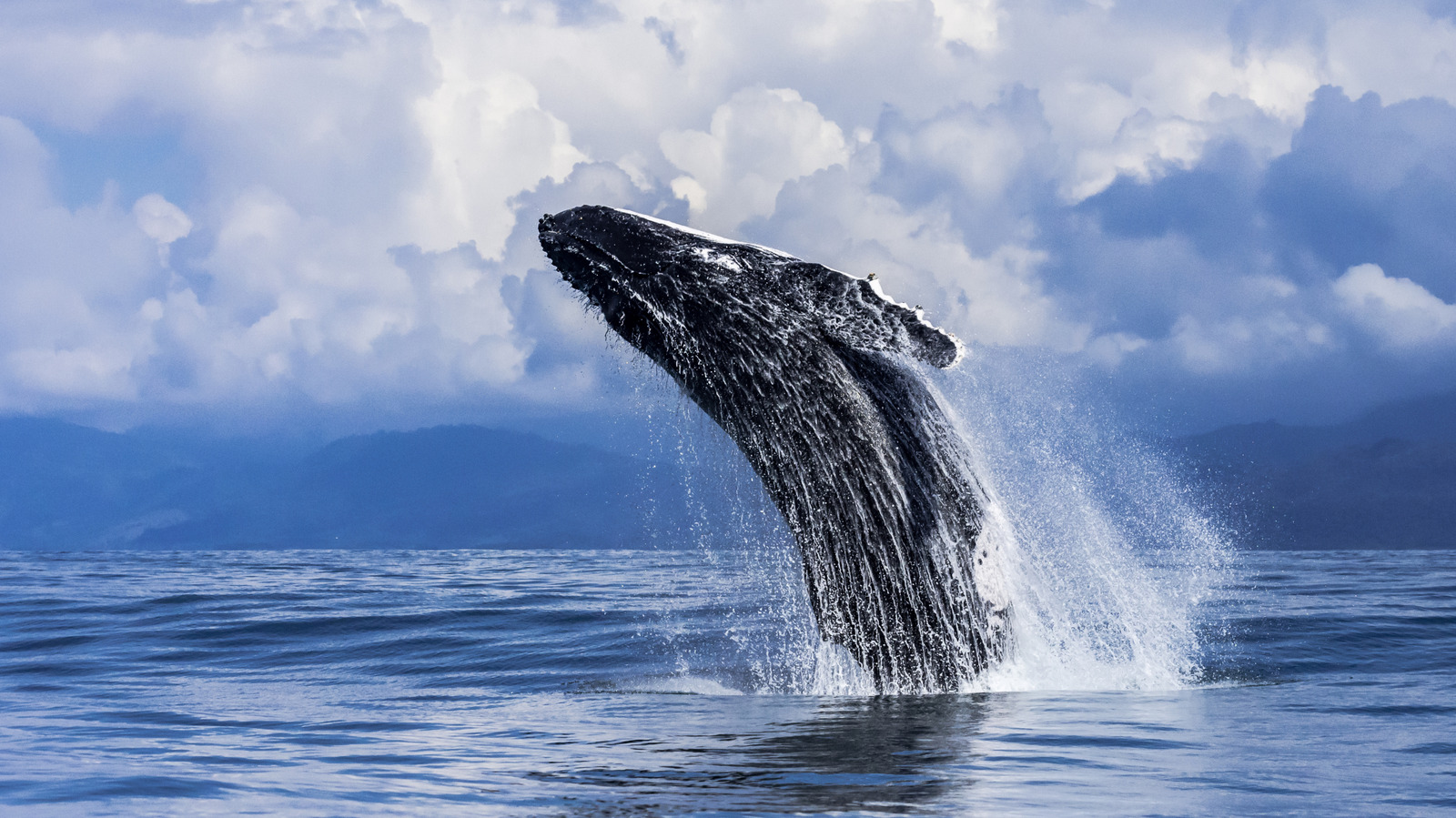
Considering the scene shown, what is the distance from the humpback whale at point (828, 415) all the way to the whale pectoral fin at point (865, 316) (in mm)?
13

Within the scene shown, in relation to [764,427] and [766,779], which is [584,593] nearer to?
[764,427]

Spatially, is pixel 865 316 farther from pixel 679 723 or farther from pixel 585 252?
pixel 679 723

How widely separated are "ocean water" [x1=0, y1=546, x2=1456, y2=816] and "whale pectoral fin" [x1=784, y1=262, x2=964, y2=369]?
6.94ft

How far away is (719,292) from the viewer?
25.0ft

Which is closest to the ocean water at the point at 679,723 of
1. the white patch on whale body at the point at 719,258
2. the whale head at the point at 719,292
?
the whale head at the point at 719,292

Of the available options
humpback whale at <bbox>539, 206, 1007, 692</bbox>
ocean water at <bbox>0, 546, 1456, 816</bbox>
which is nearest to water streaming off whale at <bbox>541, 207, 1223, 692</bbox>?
humpback whale at <bbox>539, 206, 1007, 692</bbox>

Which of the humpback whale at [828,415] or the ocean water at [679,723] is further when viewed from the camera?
the humpback whale at [828,415]

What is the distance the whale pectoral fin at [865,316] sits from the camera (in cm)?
741

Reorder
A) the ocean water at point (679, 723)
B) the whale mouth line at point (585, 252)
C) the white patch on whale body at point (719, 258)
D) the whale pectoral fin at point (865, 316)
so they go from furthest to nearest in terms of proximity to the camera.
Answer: the whale mouth line at point (585, 252) → the white patch on whale body at point (719, 258) → the whale pectoral fin at point (865, 316) → the ocean water at point (679, 723)

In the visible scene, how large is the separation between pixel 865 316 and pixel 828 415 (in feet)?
2.45

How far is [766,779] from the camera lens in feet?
16.5

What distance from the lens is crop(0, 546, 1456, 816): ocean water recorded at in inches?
193

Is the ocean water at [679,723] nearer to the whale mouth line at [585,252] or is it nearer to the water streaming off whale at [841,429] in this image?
the water streaming off whale at [841,429]

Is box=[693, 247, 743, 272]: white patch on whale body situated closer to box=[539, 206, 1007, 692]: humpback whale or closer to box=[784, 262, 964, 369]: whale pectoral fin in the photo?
box=[539, 206, 1007, 692]: humpback whale
